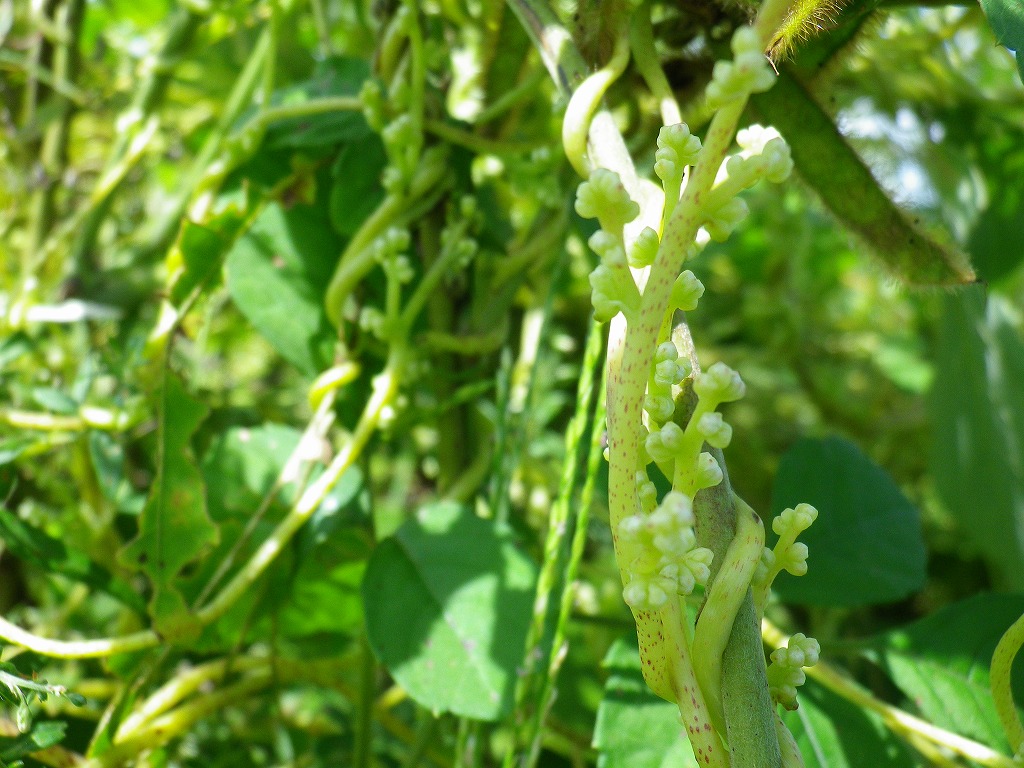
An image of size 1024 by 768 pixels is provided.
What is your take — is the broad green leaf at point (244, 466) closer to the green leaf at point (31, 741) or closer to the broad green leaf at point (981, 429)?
the green leaf at point (31, 741)

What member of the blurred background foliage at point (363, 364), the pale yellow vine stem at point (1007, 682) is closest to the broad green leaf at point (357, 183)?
the blurred background foliage at point (363, 364)

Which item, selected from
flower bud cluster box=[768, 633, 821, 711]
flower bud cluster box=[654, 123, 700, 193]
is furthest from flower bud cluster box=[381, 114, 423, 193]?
flower bud cluster box=[768, 633, 821, 711]

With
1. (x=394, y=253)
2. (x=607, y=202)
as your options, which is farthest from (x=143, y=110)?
(x=607, y=202)

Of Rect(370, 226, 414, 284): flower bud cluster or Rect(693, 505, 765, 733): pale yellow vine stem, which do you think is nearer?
Rect(693, 505, 765, 733): pale yellow vine stem

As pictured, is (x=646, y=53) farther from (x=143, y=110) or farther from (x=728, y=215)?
(x=143, y=110)

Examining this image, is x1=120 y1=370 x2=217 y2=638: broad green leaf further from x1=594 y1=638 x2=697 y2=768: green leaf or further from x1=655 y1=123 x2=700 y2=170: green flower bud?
x1=655 y1=123 x2=700 y2=170: green flower bud

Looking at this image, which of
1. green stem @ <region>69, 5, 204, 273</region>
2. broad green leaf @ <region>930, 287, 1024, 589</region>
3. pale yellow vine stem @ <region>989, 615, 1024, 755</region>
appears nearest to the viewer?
pale yellow vine stem @ <region>989, 615, 1024, 755</region>
